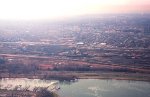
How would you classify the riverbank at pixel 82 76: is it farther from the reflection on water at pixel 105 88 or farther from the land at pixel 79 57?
the reflection on water at pixel 105 88

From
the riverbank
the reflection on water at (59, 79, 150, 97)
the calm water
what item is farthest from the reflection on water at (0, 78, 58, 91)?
the reflection on water at (59, 79, 150, 97)

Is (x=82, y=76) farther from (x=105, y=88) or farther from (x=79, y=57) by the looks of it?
(x=79, y=57)

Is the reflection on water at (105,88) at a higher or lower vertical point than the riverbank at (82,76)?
lower

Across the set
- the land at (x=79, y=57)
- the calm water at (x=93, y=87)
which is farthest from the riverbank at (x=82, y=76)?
the calm water at (x=93, y=87)

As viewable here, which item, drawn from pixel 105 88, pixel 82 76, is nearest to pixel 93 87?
pixel 105 88

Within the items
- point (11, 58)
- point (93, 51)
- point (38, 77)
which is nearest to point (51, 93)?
point (38, 77)

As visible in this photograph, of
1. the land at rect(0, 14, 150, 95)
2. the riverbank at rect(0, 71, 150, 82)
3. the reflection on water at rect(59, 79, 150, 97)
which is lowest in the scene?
the reflection on water at rect(59, 79, 150, 97)

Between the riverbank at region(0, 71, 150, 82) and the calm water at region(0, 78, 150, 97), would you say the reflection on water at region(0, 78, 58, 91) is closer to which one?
the calm water at region(0, 78, 150, 97)

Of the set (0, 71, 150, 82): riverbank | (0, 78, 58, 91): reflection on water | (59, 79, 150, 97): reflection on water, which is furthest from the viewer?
(0, 71, 150, 82): riverbank

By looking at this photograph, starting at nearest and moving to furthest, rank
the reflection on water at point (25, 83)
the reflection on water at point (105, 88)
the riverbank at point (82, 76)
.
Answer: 1. the reflection on water at point (105, 88)
2. the reflection on water at point (25, 83)
3. the riverbank at point (82, 76)
